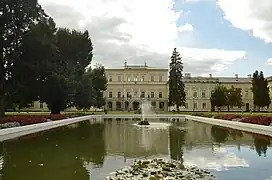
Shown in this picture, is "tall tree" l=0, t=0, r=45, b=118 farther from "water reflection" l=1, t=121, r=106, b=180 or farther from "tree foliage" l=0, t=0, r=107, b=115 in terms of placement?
"water reflection" l=1, t=121, r=106, b=180

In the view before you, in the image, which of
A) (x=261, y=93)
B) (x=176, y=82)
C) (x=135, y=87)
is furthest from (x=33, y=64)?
(x=135, y=87)

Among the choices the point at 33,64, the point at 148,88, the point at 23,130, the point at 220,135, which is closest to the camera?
the point at 220,135

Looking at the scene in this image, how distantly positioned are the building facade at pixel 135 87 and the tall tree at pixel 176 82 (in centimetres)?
1759

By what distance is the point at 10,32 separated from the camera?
75.1ft

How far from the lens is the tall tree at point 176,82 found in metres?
55.4

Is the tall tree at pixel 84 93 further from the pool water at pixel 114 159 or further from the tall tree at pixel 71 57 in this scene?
the pool water at pixel 114 159

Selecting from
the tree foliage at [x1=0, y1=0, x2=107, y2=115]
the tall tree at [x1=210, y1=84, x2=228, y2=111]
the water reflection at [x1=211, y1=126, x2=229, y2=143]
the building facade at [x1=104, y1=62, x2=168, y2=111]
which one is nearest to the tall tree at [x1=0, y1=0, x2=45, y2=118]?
the tree foliage at [x1=0, y1=0, x2=107, y2=115]

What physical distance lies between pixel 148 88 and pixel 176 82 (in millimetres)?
19172

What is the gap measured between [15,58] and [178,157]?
16.3m

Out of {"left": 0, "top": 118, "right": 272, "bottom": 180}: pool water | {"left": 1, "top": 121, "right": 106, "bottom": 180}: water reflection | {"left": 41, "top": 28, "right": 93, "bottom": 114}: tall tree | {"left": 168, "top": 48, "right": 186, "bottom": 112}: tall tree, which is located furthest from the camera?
{"left": 168, "top": 48, "right": 186, "bottom": 112}: tall tree

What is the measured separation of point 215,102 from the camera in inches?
2371

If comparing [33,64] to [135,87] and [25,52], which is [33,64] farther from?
[135,87]

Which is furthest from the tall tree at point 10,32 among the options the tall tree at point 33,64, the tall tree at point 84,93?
the tall tree at point 84,93

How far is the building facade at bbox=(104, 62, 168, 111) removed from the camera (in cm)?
7419
